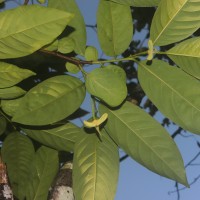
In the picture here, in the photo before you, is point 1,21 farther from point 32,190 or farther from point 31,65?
point 32,190

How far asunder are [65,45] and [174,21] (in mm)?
264

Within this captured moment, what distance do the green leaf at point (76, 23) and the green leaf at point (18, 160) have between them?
0.35 metres

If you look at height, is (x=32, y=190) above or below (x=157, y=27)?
below

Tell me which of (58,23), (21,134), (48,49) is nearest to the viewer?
(58,23)

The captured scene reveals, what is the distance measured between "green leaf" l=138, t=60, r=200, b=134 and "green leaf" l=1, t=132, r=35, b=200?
44cm

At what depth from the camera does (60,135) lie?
1169 millimetres

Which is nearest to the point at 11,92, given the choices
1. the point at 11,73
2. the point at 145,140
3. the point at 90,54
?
the point at 11,73

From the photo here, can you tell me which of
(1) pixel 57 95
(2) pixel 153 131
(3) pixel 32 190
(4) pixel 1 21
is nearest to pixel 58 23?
(4) pixel 1 21

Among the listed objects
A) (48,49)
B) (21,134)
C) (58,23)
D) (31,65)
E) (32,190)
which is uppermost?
(58,23)

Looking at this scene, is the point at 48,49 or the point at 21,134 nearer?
the point at 48,49

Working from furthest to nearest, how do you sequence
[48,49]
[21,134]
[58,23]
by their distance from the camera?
[21,134] < [48,49] < [58,23]

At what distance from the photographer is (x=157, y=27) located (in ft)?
3.14

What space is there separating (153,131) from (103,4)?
1.11 feet

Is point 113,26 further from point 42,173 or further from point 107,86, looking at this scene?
point 42,173
